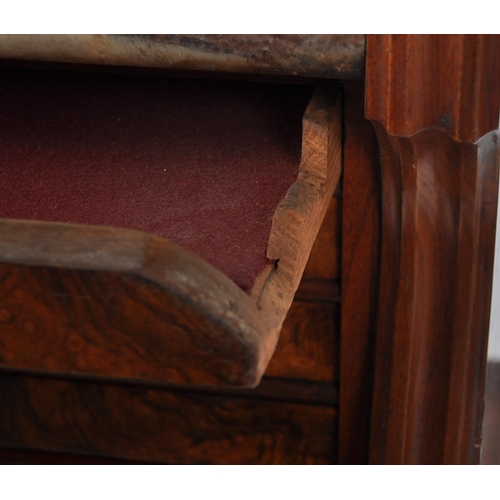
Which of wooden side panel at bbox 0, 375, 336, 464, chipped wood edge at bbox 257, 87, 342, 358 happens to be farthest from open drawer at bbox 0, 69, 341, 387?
wooden side panel at bbox 0, 375, 336, 464

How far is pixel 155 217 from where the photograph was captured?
58 centimetres

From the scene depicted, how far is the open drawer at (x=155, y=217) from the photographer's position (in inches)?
15.7

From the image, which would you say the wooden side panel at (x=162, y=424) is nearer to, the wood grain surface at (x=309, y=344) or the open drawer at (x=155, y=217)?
the wood grain surface at (x=309, y=344)

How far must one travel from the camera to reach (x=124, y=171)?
0.65 metres

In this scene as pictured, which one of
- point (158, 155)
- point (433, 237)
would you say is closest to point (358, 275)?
point (433, 237)

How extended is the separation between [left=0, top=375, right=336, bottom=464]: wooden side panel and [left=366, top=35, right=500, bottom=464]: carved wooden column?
94 mm

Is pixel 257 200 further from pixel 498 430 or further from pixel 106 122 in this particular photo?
pixel 498 430

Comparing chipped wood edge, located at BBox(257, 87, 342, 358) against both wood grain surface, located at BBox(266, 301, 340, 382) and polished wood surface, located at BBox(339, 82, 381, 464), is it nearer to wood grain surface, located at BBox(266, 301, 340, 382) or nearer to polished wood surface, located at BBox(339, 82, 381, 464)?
polished wood surface, located at BBox(339, 82, 381, 464)

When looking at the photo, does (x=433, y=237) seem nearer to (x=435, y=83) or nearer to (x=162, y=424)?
(x=435, y=83)

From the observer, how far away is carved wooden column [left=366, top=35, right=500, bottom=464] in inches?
20.6

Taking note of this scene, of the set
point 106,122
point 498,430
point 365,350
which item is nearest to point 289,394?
point 365,350

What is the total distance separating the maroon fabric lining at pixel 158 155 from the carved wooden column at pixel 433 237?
0.12 m

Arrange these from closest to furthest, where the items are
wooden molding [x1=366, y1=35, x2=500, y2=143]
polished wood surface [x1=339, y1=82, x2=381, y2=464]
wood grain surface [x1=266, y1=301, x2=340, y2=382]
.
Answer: wooden molding [x1=366, y1=35, x2=500, y2=143]
polished wood surface [x1=339, y1=82, x2=381, y2=464]
wood grain surface [x1=266, y1=301, x2=340, y2=382]

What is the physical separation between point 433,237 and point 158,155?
283mm
